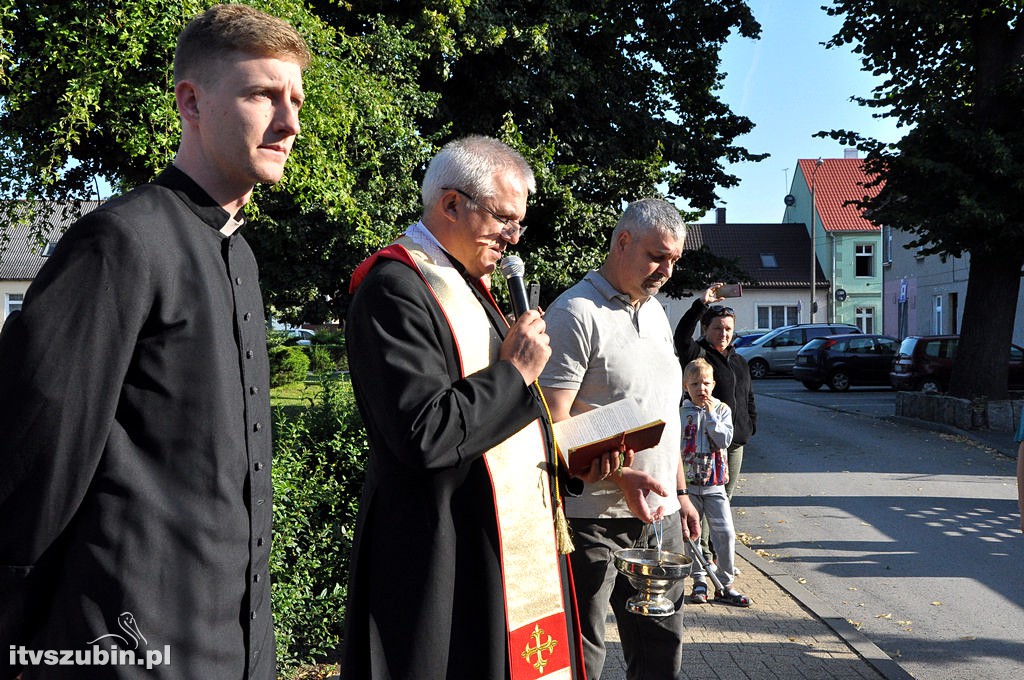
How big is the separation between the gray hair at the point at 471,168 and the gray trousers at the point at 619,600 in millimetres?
1441

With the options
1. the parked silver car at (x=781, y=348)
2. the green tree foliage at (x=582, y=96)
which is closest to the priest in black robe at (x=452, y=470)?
the green tree foliage at (x=582, y=96)

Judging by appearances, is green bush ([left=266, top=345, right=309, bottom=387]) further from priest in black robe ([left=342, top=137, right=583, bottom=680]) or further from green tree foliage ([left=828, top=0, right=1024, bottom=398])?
priest in black robe ([left=342, top=137, right=583, bottom=680])

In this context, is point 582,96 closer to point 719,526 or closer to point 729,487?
point 729,487

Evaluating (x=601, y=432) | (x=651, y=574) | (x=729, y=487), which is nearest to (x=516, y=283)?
(x=601, y=432)

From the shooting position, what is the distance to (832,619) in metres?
6.27

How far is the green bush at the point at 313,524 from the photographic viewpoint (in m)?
4.73

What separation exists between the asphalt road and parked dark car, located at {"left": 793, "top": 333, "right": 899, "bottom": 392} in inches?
395

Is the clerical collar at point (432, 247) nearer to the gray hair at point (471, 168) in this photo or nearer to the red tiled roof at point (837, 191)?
the gray hair at point (471, 168)

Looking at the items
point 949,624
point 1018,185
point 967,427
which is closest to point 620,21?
point 1018,185

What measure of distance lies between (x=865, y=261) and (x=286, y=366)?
35632mm

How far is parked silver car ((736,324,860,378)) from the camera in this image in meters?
34.0

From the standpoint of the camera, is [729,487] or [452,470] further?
[729,487]

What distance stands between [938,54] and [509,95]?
Result: 8.83 metres

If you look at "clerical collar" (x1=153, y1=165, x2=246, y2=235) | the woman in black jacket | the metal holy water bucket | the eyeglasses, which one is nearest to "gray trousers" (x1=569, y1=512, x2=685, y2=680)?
the metal holy water bucket
